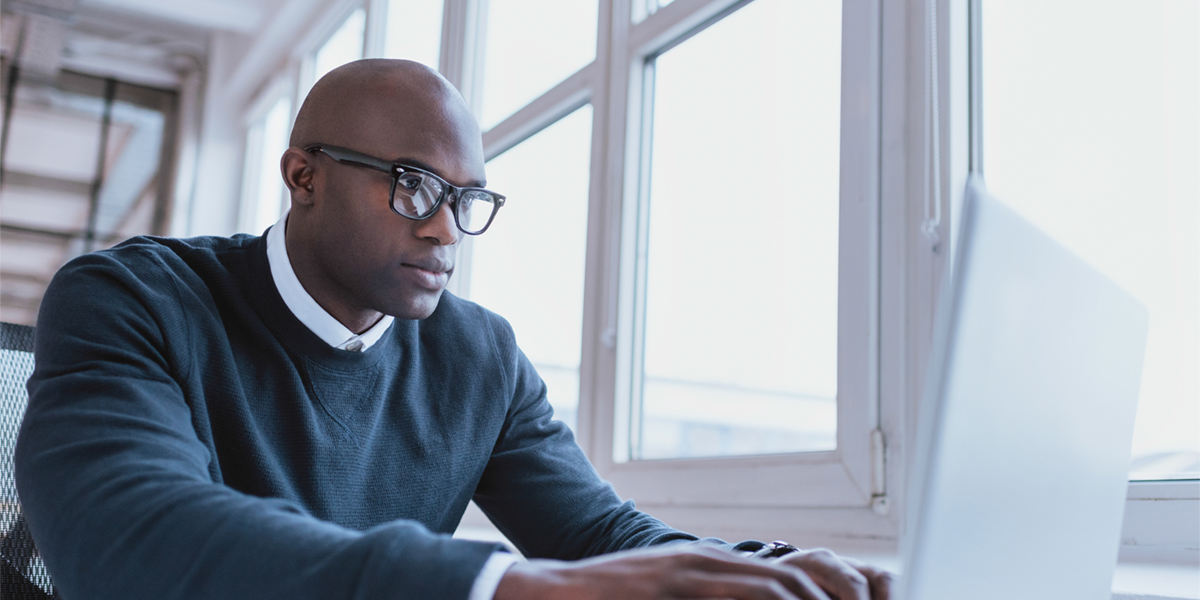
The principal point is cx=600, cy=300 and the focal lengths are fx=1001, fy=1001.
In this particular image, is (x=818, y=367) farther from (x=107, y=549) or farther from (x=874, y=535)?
(x=107, y=549)

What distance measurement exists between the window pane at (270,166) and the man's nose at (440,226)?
127 inches

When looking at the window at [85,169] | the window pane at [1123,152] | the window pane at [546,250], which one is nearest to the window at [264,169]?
the window at [85,169]

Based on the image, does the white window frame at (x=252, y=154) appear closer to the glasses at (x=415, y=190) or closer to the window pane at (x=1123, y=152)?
the glasses at (x=415, y=190)

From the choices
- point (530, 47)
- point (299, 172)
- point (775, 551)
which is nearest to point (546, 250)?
point (530, 47)

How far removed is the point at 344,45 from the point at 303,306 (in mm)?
2838

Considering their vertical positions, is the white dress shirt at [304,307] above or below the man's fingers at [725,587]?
above

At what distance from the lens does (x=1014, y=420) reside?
530 mm

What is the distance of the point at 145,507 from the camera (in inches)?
27.3

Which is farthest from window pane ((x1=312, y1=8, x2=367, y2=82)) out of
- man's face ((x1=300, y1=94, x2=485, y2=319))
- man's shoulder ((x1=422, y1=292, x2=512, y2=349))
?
man's face ((x1=300, y1=94, x2=485, y2=319))

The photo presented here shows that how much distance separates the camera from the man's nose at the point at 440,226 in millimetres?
1233

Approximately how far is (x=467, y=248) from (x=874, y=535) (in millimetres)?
1559

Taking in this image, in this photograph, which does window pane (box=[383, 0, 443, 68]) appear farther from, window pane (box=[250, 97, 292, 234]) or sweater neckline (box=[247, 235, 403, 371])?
sweater neckline (box=[247, 235, 403, 371])

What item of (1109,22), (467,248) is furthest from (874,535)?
(467,248)

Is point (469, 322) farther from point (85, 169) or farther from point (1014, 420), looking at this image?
point (85, 169)
